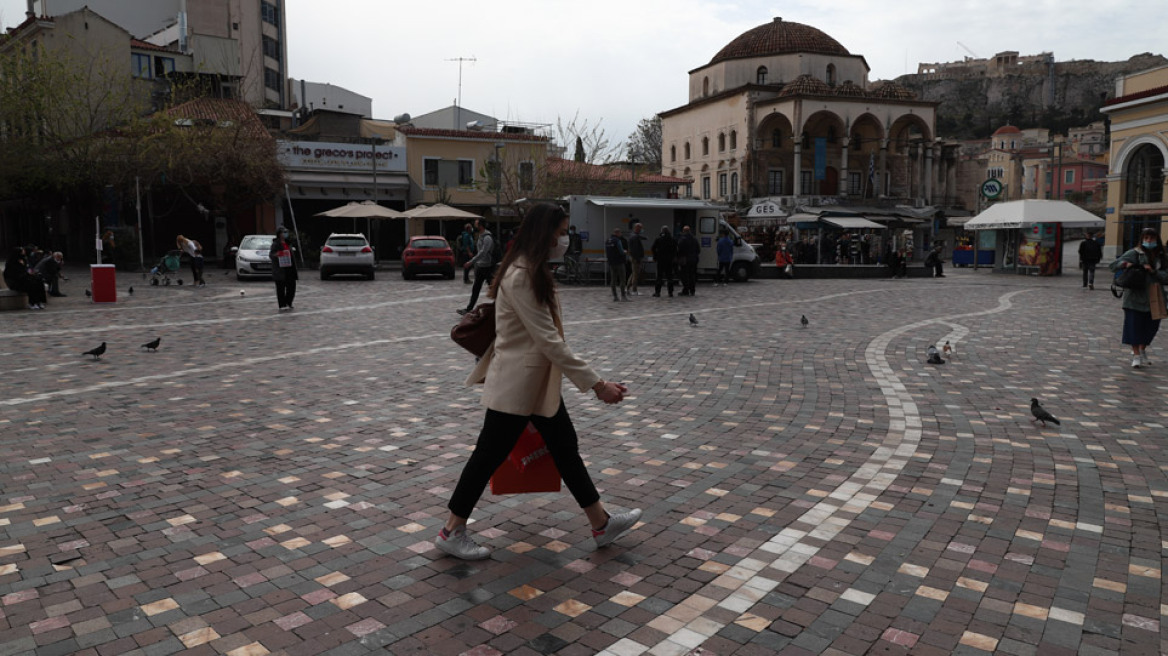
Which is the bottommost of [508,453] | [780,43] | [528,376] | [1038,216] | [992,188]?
[508,453]

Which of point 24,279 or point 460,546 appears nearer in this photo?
point 460,546

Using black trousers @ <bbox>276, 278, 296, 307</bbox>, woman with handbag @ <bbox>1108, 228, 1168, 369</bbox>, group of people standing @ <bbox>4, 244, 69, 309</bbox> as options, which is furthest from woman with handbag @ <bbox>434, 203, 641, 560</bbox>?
group of people standing @ <bbox>4, 244, 69, 309</bbox>

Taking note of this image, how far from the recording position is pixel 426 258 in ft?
85.4

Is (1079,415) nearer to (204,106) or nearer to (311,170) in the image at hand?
(311,170)

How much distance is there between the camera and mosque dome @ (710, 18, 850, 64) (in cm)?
6062

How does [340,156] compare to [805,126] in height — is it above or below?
below

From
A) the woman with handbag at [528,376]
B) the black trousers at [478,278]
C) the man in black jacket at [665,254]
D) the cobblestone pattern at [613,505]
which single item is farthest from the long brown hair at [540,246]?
the man in black jacket at [665,254]

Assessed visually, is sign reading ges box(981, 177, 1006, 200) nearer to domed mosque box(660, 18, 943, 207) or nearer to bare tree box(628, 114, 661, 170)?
domed mosque box(660, 18, 943, 207)

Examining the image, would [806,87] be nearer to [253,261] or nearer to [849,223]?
[849,223]

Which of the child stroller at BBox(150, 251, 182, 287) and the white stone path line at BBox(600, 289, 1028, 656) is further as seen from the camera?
the child stroller at BBox(150, 251, 182, 287)

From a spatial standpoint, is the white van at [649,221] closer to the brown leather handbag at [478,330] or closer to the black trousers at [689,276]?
the black trousers at [689,276]

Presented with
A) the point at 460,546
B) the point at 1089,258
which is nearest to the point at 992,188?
the point at 1089,258

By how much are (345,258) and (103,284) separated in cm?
846

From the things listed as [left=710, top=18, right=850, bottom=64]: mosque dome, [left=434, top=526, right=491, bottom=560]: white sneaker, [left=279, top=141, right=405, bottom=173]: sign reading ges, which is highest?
[left=710, top=18, right=850, bottom=64]: mosque dome
